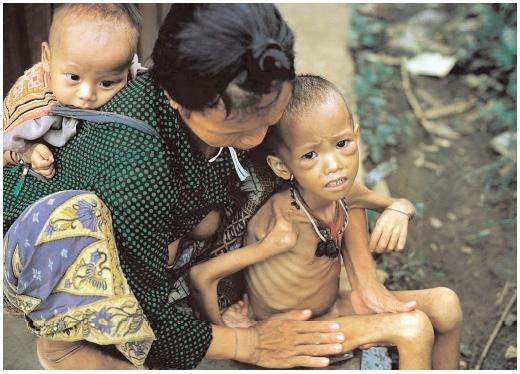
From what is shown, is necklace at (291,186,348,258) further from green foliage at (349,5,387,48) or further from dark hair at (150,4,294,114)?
green foliage at (349,5,387,48)

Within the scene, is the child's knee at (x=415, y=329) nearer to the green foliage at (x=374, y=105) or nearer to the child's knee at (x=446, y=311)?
the child's knee at (x=446, y=311)

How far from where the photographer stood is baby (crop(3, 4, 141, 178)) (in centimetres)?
229

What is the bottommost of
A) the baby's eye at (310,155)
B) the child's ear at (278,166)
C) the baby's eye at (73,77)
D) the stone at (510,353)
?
the stone at (510,353)

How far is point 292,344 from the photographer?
260cm

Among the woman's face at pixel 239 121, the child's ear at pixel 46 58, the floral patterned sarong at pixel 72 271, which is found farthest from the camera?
the child's ear at pixel 46 58

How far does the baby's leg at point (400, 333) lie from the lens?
2496 mm

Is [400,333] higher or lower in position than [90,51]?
lower

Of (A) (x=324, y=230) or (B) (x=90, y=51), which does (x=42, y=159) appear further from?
(A) (x=324, y=230)

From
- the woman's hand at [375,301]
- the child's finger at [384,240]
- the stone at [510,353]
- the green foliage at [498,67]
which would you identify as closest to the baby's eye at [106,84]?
the child's finger at [384,240]

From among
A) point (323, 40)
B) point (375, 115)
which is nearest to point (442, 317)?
point (375, 115)

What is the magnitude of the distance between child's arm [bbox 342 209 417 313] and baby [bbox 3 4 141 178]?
945 millimetres

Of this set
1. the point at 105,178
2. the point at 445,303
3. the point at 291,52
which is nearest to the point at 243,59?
the point at 291,52

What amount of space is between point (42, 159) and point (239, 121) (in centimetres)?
68

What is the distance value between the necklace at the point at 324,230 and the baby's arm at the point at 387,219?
0.36 ft
